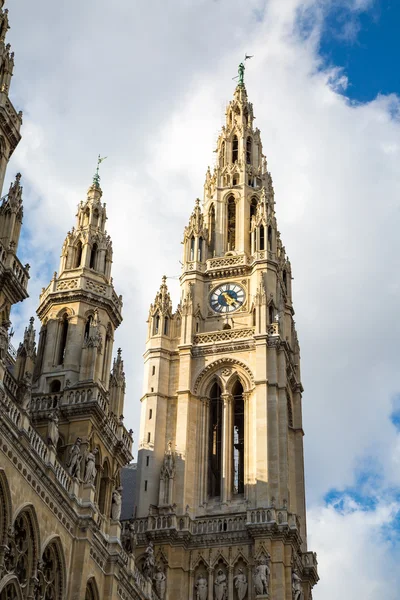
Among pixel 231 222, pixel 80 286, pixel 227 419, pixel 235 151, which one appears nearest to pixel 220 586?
pixel 227 419

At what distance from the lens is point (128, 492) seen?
59.0 m

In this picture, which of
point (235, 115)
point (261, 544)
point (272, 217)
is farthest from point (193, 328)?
point (235, 115)

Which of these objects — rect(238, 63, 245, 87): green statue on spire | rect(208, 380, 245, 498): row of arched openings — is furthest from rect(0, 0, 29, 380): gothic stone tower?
rect(238, 63, 245, 87): green statue on spire

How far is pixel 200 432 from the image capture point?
2122 inches

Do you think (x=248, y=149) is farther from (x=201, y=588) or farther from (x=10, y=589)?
(x=10, y=589)

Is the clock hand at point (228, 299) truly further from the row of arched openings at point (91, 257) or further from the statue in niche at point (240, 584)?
the statue in niche at point (240, 584)

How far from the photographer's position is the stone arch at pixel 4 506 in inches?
1119

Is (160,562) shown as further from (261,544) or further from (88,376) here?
(88,376)

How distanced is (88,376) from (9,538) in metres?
12.5

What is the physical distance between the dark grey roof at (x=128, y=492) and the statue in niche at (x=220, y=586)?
8.24 meters

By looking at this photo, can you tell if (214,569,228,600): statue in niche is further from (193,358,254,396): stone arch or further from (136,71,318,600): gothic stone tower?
(193,358,254,396): stone arch

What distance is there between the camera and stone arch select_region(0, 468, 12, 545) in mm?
28422

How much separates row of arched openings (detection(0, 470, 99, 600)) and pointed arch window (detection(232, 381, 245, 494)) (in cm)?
2149

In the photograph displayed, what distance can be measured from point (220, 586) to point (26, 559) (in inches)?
776
